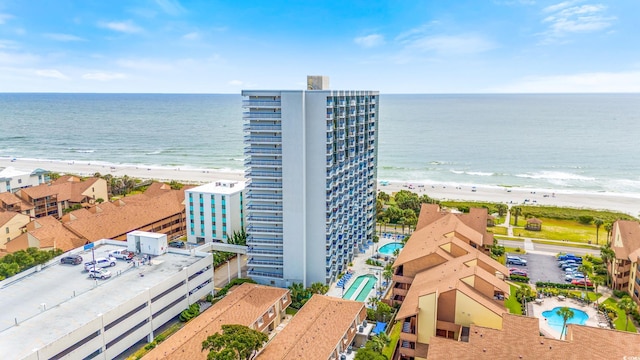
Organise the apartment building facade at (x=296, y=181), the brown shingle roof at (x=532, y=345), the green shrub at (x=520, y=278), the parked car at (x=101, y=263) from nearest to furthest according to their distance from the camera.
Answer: the brown shingle roof at (x=532, y=345)
the parked car at (x=101, y=263)
the apartment building facade at (x=296, y=181)
the green shrub at (x=520, y=278)

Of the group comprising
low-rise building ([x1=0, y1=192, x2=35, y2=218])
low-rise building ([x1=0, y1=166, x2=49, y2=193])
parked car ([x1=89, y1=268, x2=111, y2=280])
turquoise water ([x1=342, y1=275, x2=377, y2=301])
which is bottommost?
turquoise water ([x1=342, y1=275, x2=377, y2=301])

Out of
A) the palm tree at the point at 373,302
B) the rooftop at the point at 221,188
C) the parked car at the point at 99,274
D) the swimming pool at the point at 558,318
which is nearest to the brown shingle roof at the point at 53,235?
the rooftop at the point at 221,188

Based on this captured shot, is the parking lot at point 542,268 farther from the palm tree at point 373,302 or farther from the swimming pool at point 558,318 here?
the palm tree at point 373,302

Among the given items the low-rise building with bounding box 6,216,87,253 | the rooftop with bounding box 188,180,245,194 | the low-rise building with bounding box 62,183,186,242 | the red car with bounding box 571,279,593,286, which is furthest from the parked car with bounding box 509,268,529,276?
the low-rise building with bounding box 6,216,87,253

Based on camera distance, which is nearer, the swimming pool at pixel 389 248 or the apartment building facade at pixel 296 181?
the apartment building facade at pixel 296 181

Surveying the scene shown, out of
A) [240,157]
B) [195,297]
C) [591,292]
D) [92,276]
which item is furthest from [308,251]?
[240,157]

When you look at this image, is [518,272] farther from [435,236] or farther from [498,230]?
[498,230]

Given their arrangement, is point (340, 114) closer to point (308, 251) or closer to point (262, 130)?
point (262, 130)

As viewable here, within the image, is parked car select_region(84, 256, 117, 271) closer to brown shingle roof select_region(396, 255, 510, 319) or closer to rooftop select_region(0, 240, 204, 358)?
rooftop select_region(0, 240, 204, 358)

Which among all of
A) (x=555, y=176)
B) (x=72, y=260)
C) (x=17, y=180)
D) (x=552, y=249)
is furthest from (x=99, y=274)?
(x=555, y=176)
